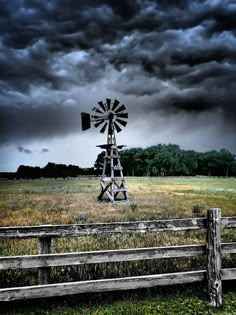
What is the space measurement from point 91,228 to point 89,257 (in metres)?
0.49

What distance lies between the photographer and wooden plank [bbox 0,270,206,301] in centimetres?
494

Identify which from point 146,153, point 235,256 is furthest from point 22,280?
point 146,153

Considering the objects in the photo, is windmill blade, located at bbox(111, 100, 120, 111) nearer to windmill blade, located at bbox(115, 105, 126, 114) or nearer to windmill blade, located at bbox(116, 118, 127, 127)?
windmill blade, located at bbox(115, 105, 126, 114)

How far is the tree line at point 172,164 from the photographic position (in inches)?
5295

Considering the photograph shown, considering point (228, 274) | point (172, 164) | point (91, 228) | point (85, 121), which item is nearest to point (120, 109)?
point (85, 121)

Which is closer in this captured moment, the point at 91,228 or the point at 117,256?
the point at 117,256

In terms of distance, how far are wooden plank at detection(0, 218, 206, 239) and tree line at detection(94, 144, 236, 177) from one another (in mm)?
119380

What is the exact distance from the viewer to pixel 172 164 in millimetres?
133750

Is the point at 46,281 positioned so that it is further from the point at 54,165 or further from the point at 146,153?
the point at 146,153

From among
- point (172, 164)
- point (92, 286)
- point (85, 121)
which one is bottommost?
point (92, 286)

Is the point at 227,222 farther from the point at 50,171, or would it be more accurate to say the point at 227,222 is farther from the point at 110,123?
the point at 50,171

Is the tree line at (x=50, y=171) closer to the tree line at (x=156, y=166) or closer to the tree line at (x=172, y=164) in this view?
the tree line at (x=156, y=166)

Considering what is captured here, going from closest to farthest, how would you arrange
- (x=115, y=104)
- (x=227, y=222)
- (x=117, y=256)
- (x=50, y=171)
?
(x=117, y=256) < (x=227, y=222) < (x=115, y=104) < (x=50, y=171)

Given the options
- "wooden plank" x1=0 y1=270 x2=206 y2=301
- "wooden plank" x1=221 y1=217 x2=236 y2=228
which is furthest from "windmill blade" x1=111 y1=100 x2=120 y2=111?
"wooden plank" x1=0 y1=270 x2=206 y2=301
